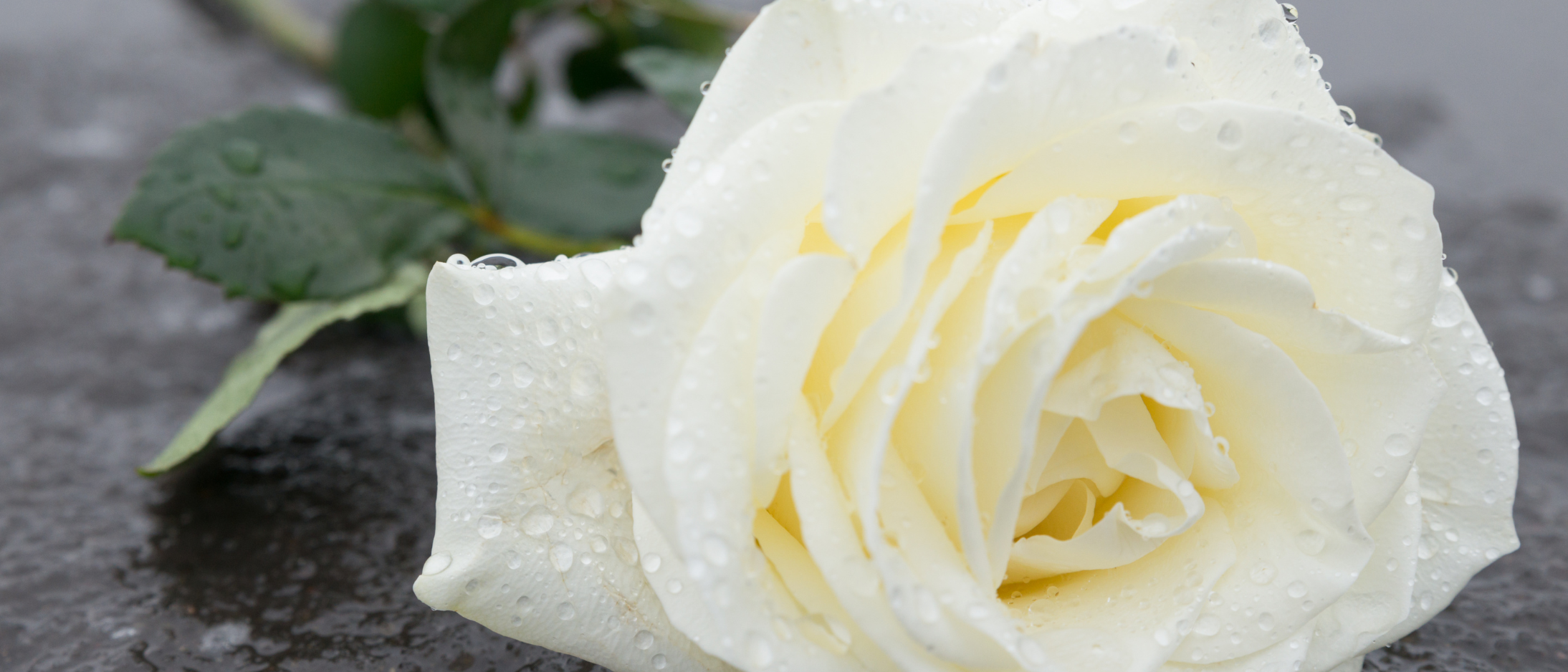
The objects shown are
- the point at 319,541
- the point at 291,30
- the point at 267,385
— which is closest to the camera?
the point at 319,541

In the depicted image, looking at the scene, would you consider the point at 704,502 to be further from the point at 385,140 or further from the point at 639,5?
the point at 639,5

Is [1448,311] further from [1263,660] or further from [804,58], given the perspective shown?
[804,58]

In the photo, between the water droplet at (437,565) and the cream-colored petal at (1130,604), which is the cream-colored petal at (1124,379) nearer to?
the cream-colored petal at (1130,604)

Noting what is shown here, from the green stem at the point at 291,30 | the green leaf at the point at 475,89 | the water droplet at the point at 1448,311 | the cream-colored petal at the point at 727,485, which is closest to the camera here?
the cream-colored petal at the point at 727,485

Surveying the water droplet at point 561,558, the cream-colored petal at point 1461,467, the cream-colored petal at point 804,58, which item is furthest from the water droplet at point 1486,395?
the water droplet at point 561,558

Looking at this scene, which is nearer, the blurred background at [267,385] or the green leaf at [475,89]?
the blurred background at [267,385]

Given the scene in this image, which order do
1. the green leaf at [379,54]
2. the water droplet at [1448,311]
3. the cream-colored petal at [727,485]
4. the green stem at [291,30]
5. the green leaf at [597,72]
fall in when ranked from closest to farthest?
1. the cream-colored petal at [727,485]
2. the water droplet at [1448,311]
3. the green leaf at [379,54]
4. the green leaf at [597,72]
5. the green stem at [291,30]

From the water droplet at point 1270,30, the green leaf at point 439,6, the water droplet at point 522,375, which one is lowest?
the green leaf at point 439,6

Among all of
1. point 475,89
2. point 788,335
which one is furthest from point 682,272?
point 475,89
